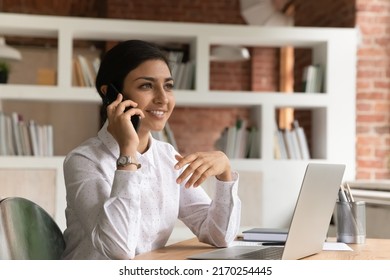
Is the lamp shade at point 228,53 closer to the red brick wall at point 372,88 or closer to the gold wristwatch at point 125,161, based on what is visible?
the red brick wall at point 372,88

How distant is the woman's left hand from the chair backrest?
0.97 feet

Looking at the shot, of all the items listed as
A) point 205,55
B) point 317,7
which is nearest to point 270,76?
point 317,7

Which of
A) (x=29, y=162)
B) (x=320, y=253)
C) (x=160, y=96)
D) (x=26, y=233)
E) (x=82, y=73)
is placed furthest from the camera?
(x=82, y=73)

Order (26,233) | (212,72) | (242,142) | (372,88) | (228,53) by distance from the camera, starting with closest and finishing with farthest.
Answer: (26,233) < (242,142) < (372,88) < (228,53) < (212,72)

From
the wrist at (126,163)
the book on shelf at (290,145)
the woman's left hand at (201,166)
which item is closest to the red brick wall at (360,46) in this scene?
the book on shelf at (290,145)

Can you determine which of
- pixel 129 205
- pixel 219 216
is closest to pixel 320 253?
pixel 219 216

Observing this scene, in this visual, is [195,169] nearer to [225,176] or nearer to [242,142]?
[225,176]

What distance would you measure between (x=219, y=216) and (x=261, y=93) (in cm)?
219

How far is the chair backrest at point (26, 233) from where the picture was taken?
1238mm

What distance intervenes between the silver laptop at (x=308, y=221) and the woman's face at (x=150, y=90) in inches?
13.3

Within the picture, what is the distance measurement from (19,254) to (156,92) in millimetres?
505

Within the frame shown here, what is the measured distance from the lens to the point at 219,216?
158 cm

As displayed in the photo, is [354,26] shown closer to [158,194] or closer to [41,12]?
[158,194]

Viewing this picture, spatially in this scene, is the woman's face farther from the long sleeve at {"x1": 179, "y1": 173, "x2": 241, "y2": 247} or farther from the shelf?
the shelf
